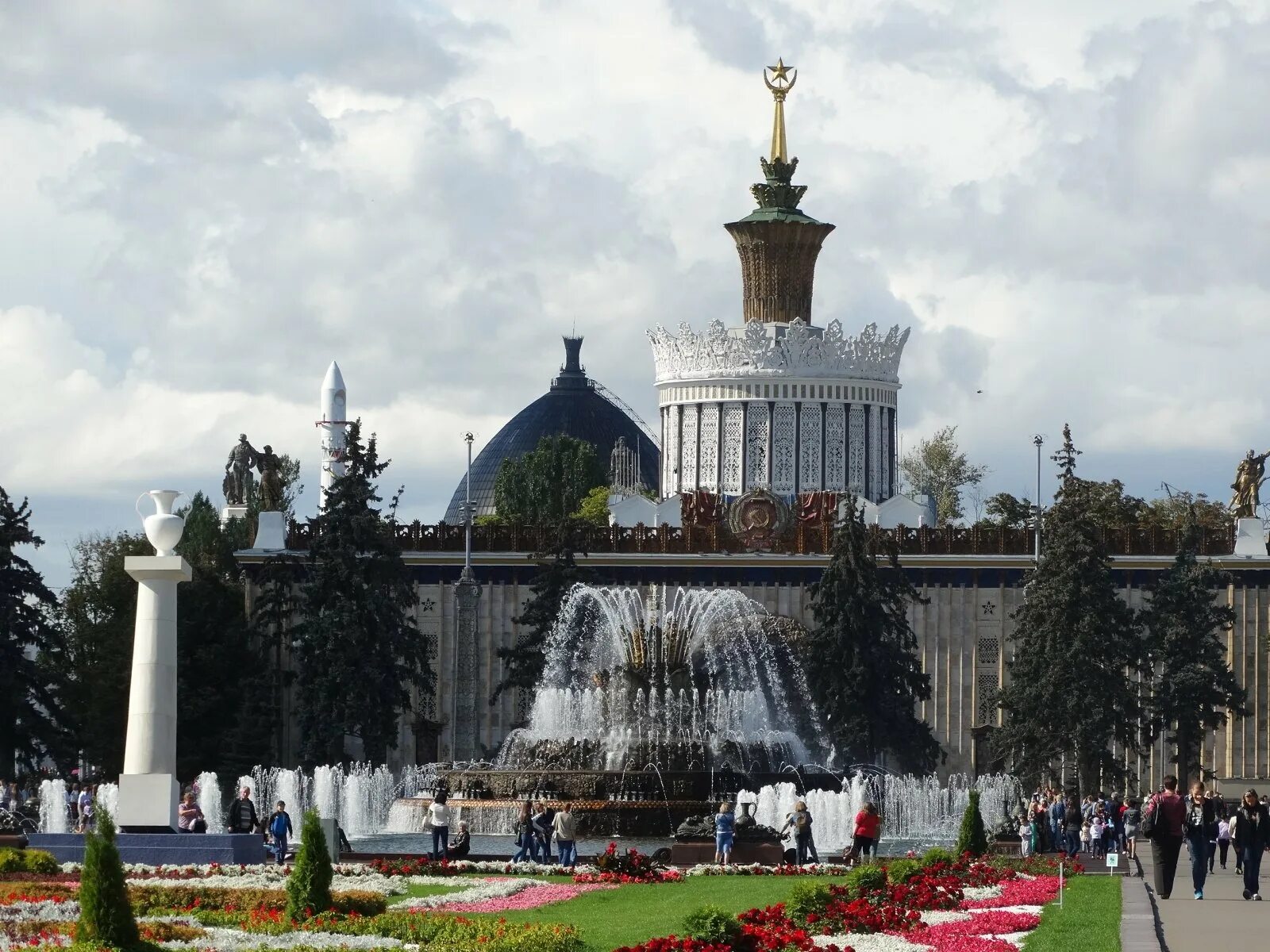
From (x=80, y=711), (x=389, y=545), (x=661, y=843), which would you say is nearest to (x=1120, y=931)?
(x=661, y=843)

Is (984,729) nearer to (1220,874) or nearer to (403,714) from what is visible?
(403,714)

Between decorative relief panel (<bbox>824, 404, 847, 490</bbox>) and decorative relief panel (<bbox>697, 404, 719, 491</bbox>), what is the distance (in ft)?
9.18

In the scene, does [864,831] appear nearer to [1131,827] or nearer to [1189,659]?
[1131,827]

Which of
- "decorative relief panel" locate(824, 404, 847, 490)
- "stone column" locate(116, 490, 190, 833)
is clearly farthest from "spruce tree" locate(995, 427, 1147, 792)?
"stone column" locate(116, 490, 190, 833)

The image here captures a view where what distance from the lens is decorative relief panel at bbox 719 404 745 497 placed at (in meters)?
66.4

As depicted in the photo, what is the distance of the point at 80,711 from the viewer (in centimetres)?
5691

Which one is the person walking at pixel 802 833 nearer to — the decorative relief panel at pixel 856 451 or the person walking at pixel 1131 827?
the person walking at pixel 1131 827

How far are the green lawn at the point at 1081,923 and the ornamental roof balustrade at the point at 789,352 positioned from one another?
3960cm

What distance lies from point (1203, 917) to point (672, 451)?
146 ft

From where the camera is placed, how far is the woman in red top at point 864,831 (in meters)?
30.0

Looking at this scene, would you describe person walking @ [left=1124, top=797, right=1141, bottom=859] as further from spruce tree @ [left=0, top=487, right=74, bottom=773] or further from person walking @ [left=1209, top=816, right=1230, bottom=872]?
spruce tree @ [left=0, top=487, right=74, bottom=773]

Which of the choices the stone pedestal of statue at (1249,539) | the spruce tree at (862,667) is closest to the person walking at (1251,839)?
the spruce tree at (862,667)

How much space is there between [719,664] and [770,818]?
16.5m

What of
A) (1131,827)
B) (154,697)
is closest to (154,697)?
(154,697)
